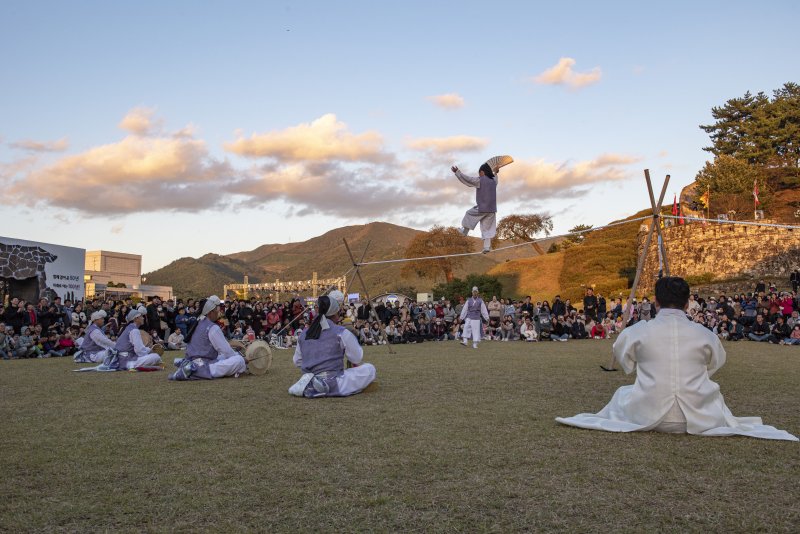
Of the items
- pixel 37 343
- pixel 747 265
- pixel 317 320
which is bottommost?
pixel 37 343

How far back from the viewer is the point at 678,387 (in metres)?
4.89

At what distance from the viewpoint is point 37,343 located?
15.5m

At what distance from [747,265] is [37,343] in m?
32.8

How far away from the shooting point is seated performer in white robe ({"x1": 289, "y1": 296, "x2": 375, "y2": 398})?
7.13 m

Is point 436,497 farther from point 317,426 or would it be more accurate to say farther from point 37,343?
point 37,343

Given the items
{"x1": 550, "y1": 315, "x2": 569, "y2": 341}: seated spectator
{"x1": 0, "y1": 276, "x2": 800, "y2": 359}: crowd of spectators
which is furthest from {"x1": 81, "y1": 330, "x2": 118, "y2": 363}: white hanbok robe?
{"x1": 550, "y1": 315, "x2": 569, "y2": 341}: seated spectator

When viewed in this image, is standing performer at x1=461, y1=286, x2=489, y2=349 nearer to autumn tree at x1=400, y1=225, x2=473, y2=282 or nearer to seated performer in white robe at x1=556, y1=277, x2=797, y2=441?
seated performer in white robe at x1=556, y1=277, x2=797, y2=441

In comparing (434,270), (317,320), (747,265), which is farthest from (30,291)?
(434,270)

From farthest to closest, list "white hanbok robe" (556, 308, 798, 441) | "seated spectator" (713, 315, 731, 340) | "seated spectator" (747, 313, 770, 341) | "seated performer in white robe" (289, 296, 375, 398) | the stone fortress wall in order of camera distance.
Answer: the stone fortress wall
"seated spectator" (713, 315, 731, 340)
"seated spectator" (747, 313, 770, 341)
"seated performer in white robe" (289, 296, 375, 398)
"white hanbok robe" (556, 308, 798, 441)

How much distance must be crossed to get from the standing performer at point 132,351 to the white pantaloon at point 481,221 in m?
5.77

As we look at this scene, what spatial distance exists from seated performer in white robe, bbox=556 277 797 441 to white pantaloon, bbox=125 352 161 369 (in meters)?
7.99

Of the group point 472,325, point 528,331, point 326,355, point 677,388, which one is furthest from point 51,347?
point 677,388

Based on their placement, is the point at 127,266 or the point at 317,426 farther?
the point at 127,266

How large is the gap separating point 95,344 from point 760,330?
17080 millimetres
